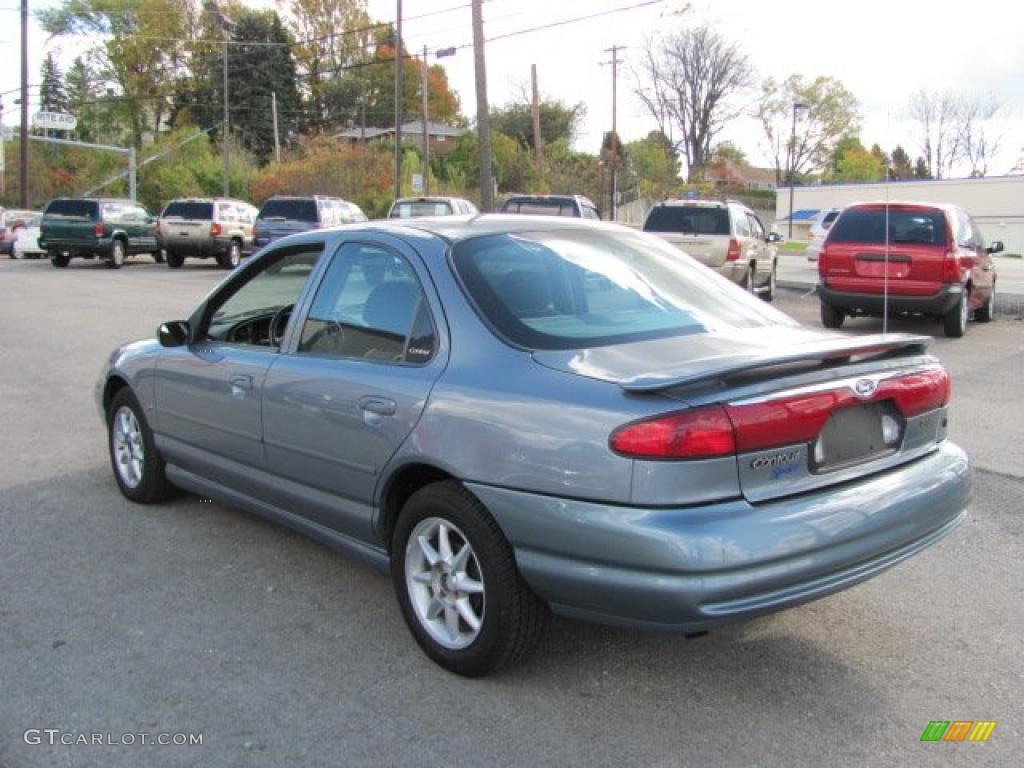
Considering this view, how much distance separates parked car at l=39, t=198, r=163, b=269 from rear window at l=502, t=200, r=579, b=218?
1175cm

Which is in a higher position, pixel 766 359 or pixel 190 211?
pixel 190 211

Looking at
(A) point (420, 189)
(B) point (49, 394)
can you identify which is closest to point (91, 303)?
(B) point (49, 394)

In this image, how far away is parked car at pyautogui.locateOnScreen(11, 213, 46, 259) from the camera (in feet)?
98.7

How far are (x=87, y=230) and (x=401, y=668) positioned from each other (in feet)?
82.6

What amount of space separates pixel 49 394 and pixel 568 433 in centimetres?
742

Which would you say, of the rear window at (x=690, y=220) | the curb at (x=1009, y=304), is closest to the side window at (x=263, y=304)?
the rear window at (x=690, y=220)

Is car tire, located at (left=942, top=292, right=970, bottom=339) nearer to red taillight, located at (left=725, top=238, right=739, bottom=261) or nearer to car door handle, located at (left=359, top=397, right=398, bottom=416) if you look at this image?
red taillight, located at (left=725, top=238, right=739, bottom=261)

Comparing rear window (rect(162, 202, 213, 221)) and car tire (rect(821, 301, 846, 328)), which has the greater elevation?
rear window (rect(162, 202, 213, 221))

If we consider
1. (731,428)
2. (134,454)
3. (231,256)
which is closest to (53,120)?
(231,256)

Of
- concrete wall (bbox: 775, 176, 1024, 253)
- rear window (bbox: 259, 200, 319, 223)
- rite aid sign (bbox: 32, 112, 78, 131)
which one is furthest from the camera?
concrete wall (bbox: 775, 176, 1024, 253)

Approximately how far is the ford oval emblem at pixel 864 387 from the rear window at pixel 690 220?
1238cm

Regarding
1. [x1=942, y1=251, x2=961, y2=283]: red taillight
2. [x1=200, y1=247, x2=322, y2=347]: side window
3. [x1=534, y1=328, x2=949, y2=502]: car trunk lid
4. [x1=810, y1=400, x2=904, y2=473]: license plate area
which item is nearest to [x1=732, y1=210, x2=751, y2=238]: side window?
[x1=942, y1=251, x2=961, y2=283]: red taillight

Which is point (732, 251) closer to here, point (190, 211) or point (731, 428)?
point (731, 428)

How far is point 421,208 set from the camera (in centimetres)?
2339
